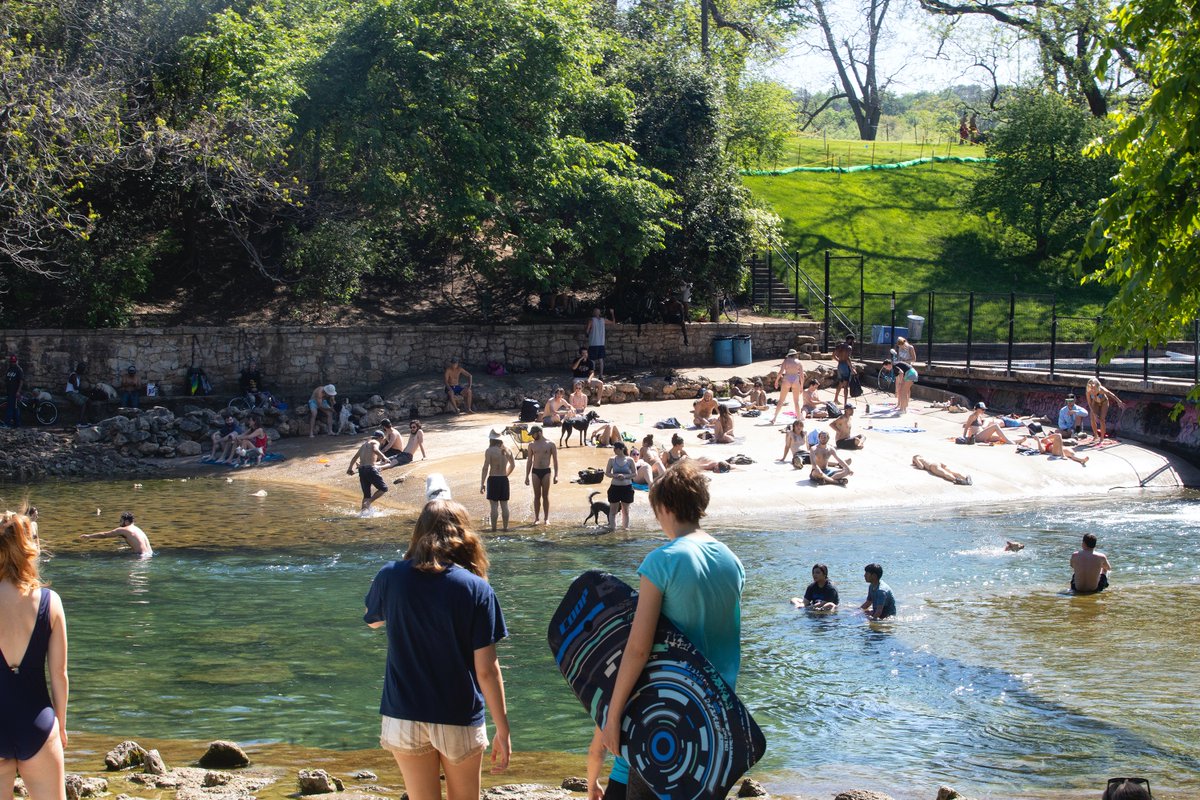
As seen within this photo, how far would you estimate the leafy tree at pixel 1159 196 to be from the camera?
23.6ft

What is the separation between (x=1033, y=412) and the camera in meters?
25.3

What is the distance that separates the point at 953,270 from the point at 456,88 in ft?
68.7

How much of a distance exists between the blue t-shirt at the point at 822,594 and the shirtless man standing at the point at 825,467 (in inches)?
275

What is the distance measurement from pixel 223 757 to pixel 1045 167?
115ft

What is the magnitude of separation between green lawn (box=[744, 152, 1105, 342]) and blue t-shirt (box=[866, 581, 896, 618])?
21.5 m

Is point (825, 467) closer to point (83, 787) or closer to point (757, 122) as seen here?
point (83, 787)

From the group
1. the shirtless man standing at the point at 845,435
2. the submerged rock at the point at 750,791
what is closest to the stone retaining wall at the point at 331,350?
the shirtless man standing at the point at 845,435

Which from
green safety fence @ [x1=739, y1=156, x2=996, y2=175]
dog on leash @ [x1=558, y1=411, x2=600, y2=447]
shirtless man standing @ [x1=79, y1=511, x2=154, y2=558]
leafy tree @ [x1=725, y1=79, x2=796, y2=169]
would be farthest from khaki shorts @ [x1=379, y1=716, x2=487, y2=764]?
green safety fence @ [x1=739, y1=156, x2=996, y2=175]

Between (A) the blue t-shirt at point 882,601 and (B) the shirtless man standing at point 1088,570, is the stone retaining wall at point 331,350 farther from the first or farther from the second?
(A) the blue t-shirt at point 882,601

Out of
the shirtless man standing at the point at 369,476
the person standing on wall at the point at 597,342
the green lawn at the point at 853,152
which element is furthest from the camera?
the green lawn at the point at 853,152

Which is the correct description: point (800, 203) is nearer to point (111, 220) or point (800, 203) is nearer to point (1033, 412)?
point (1033, 412)

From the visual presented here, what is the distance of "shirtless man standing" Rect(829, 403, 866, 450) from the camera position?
21.0 metres

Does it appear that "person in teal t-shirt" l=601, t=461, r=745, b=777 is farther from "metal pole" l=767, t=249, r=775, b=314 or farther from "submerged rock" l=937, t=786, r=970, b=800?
"metal pole" l=767, t=249, r=775, b=314

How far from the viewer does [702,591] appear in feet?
12.8
